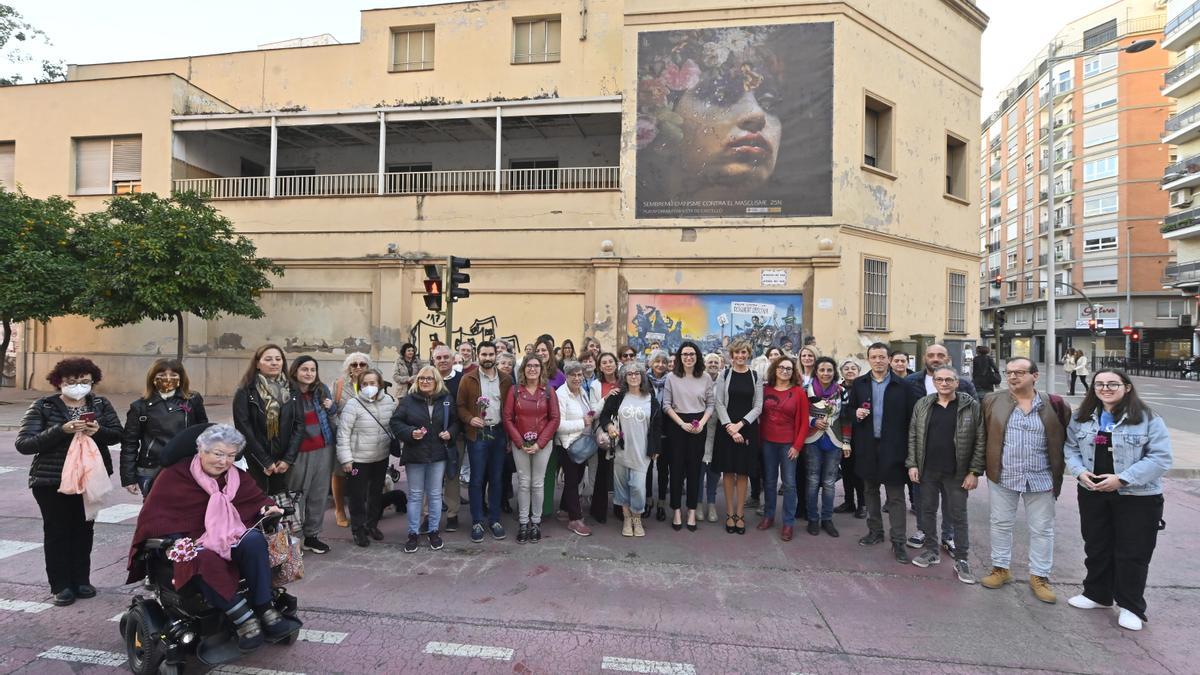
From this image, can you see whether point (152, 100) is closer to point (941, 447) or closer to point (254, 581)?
point (254, 581)

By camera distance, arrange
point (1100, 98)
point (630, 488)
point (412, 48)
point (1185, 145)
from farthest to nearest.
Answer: point (1100, 98) → point (1185, 145) → point (412, 48) → point (630, 488)

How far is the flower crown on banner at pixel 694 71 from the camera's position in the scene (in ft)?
47.9

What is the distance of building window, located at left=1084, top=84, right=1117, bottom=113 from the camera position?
149ft

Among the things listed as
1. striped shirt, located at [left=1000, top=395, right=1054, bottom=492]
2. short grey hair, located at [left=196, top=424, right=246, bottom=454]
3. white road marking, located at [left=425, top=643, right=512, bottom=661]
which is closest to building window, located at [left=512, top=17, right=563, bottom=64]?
striped shirt, located at [left=1000, top=395, right=1054, bottom=492]

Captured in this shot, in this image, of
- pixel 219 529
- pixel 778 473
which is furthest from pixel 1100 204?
pixel 219 529

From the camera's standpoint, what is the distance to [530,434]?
19.0 ft

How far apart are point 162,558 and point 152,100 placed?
19319mm

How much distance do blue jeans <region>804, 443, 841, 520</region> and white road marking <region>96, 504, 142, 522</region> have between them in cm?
690

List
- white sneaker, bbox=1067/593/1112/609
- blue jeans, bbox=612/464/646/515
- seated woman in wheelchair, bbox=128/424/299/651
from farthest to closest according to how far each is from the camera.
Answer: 1. blue jeans, bbox=612/464/646/515
2. white sneaker, bbox=1067/593/1112/609
3. seated woman in wheelchair, bbox=128/424/299/651

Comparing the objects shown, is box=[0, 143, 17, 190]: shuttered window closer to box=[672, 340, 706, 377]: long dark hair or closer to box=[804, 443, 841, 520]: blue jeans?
box=[672, 340, 706, 377]: long dark hair

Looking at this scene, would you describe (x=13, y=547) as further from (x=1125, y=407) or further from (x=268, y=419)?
(x=1125, y=407)

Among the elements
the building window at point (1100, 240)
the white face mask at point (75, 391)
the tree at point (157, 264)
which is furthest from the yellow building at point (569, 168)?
the building window at point (1100, 240)

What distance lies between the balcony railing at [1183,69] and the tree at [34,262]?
179ft

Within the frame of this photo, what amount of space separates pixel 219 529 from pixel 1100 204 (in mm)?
61029
